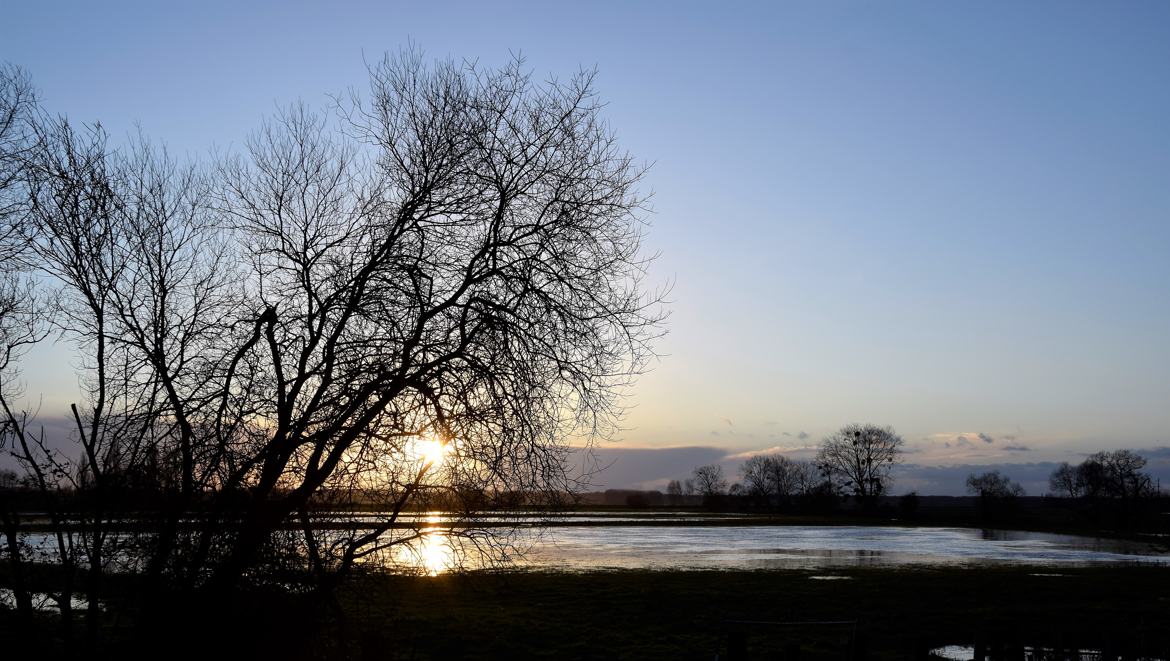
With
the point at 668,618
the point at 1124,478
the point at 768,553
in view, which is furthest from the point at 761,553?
the point at 1124,478

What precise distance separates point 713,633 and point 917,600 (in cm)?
892

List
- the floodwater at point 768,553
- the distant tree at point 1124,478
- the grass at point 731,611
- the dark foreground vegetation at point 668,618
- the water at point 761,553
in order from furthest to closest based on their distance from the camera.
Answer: the distant tree at point 1124,478
the floodwater at point 768,553
the water at point 761,553
the grass at point 731,611
the dark foreground vegetation at point 668,618

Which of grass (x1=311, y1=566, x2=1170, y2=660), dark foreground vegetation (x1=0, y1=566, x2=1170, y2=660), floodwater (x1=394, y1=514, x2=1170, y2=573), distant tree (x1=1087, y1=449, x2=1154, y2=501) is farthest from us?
distant tree (x1=1087, y1=449, x2=1154, y2=501)

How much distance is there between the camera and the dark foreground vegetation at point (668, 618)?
1199 cm

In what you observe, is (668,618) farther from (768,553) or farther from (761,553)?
(768,553)

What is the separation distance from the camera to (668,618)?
73.4ft

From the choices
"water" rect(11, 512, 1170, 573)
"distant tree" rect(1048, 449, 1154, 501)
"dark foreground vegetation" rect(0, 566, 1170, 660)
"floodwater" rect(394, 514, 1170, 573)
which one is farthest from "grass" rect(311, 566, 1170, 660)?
"distant tree" rect(1048, 449, 1154, 501)

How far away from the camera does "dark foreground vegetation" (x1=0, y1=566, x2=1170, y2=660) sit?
1199 cm

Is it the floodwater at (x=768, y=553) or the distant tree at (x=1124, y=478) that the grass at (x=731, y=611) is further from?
the distant tree at (x=1124, y=478)

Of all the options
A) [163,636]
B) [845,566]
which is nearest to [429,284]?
[163,636]

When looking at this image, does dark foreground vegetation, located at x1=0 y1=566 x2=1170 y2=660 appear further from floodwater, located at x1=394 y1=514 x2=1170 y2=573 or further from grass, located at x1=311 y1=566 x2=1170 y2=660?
floodwater, located at x1=394 y1=514 x2=1170 y2=573

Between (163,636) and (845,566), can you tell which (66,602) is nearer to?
(163,636)

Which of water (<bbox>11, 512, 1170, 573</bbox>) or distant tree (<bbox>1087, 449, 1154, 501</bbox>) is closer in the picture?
water (<bbox>11, 512, 1170, 573</bbox>)

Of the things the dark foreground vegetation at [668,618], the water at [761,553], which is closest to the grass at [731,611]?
the dark foreground vegetation at [668,618]
